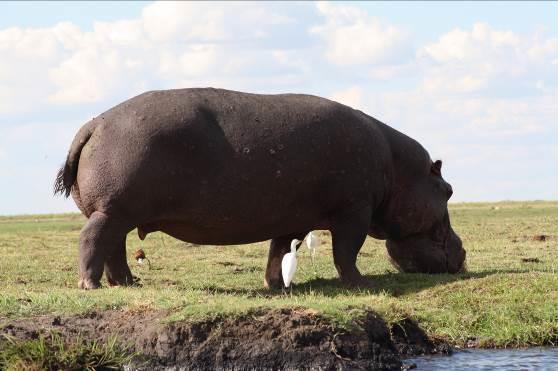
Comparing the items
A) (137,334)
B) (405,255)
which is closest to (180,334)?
(137,334)

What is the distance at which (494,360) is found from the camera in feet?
31.4

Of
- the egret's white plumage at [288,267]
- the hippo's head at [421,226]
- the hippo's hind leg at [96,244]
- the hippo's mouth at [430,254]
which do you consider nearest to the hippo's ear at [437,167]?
the hippo's head at [421,226]

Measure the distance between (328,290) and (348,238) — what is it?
2.41 feet

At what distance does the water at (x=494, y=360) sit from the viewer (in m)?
9.29

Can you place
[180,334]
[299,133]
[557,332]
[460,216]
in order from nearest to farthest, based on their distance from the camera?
[180,334] → [557,332] → [299,133] → [460,216]

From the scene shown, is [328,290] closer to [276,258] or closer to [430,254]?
[276,258]

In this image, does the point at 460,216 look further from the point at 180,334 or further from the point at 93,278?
the point at 180,334

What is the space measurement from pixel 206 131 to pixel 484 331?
3.41m

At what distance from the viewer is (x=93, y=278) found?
11.3m

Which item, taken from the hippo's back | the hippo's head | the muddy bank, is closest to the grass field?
the muddy bank

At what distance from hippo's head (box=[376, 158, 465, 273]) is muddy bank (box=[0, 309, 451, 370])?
397 centimetres

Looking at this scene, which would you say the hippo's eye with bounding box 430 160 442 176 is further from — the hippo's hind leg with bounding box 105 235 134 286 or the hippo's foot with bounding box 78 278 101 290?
the hippo's foot with bounding box 78 278 101 290

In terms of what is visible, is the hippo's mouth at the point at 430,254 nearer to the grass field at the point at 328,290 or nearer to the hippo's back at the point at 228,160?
the grass field at the point at 328,290

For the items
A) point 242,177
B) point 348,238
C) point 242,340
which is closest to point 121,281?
point 242,177
